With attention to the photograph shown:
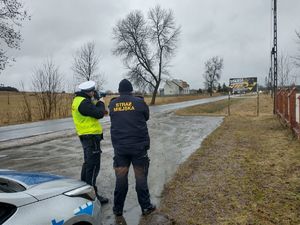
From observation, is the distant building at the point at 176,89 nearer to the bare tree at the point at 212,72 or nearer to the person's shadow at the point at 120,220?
the bare tree at the point at 212,72

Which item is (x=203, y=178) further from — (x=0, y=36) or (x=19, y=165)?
(x=0, y=36)

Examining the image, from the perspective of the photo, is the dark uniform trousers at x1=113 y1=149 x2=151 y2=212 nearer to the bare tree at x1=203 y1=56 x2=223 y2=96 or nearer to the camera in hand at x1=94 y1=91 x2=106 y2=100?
the camera in hand at x1=94 y1=91 x2=106 y2=100

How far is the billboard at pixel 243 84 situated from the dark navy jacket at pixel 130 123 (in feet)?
76.1

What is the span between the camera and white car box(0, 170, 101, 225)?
2807 millimetres

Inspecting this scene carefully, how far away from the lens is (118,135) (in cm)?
530

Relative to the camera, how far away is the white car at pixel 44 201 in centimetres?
281

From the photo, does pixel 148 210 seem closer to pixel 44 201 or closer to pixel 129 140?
pixel 129 140

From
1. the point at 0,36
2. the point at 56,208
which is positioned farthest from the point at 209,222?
the point at 0,36

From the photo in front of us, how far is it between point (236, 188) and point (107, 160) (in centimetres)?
403

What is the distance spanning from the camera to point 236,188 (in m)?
6.38

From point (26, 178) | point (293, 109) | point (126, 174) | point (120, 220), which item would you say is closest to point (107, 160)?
point (126, 174)

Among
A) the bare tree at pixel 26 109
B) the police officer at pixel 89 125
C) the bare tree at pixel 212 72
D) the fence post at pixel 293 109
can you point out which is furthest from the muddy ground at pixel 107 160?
the bare tree at pixel 212 72

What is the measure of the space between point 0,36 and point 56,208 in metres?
18.6

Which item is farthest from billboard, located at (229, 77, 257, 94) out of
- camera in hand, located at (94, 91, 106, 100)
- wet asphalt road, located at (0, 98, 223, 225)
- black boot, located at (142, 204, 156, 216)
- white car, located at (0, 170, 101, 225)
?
white car, located at (0, 170, 101, 225)
